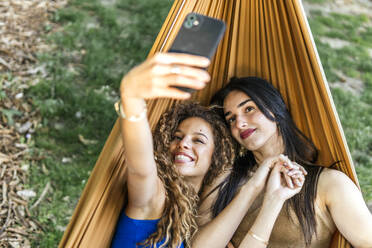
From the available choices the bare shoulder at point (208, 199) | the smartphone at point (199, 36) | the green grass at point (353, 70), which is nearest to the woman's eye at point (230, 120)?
the bare shoulder at point (208, 199)

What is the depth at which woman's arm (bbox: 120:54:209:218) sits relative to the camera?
3.51 feet

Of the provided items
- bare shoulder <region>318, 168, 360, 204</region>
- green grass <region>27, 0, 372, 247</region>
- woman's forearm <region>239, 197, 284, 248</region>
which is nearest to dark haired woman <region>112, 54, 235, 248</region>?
woman's forearm <region>239, 197, 284, 248</region>

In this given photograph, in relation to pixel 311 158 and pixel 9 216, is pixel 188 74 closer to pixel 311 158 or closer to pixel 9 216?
pixel 311 158

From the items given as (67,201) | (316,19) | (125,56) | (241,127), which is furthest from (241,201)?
(316,19)

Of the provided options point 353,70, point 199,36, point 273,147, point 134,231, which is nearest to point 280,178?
point 273,147

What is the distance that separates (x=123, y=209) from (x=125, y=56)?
2559 millimetres

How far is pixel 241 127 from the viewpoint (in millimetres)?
2121

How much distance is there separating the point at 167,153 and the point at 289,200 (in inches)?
25.9

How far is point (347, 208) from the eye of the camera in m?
1.79

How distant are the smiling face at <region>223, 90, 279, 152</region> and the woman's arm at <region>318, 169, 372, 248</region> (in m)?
0.36

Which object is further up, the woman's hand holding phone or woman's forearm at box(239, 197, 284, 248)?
the woman's hand holding phone

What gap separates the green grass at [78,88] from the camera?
2.99 meters

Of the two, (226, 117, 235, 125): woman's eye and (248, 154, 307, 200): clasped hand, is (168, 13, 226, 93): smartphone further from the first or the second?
(226, 117, 235, 125): woman's eye

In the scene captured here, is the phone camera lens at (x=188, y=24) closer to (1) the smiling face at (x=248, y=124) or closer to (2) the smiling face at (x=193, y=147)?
(2) the smiling face at (x=193, y=147)
